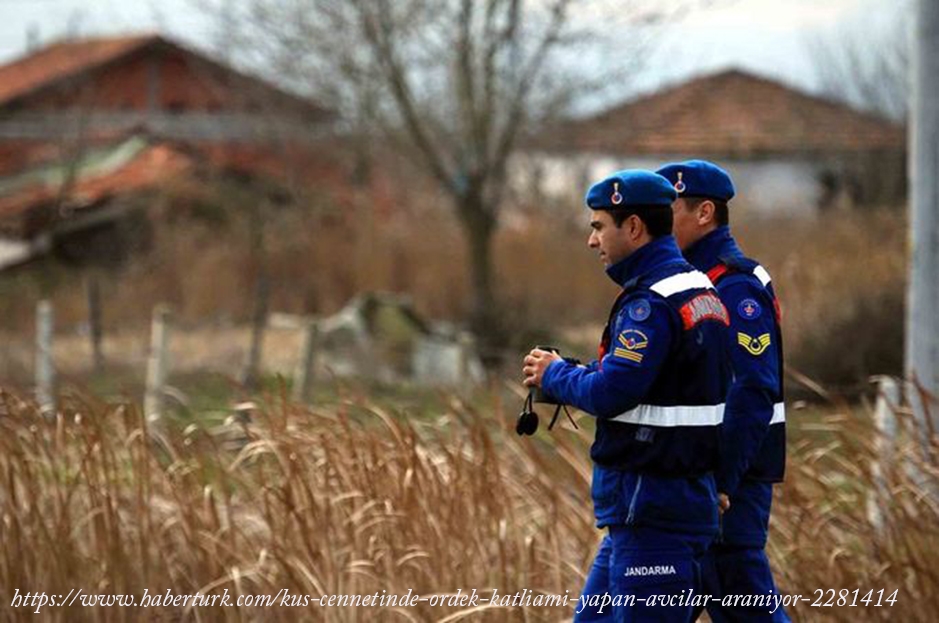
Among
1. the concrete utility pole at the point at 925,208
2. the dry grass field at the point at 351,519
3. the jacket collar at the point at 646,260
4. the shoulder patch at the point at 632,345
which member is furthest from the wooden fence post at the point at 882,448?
the shoulder patch at the point at 632,345

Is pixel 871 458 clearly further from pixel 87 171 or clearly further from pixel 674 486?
pixel 87 171

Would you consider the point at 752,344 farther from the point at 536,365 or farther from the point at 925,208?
the point at 925,208

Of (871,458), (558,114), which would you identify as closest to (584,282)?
(558,114)

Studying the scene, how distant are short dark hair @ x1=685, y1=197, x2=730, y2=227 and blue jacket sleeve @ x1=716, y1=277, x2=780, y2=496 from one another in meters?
0.20

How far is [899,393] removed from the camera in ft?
19.4

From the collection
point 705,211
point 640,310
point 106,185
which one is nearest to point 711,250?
point 705,211

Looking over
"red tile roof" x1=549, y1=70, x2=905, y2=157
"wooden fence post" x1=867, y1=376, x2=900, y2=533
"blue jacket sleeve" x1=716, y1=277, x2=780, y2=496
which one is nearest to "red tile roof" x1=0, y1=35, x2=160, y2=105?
"red tile roof" x1=549, y1=70, x2=905, y2=157

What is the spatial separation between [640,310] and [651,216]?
0.26m

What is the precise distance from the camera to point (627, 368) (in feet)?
13.3

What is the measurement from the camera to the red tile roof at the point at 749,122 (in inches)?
1430

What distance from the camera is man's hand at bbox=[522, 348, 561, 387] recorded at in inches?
165

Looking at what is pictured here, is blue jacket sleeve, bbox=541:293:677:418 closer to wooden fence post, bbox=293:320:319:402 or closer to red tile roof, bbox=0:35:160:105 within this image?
wooden fence post, bbox=293:320:319:402

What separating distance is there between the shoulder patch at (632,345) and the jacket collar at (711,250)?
68cm

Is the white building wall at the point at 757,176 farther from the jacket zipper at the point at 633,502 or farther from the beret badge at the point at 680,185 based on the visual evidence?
the jacket zipper at the point at 633,502
